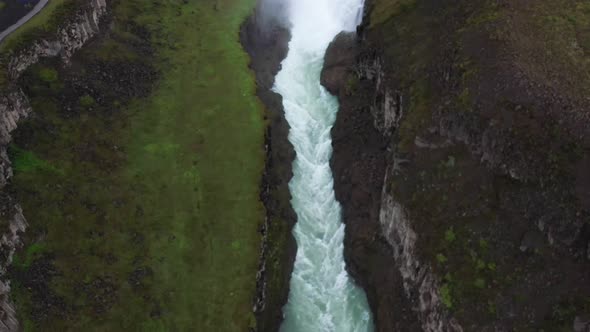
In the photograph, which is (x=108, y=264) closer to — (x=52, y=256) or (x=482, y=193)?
(x=52, y=256)

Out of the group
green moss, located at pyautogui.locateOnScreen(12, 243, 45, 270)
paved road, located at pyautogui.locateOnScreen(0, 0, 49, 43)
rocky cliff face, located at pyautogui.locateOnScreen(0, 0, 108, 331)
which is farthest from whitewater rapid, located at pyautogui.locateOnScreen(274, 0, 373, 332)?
paved road, located at pyautogui.locateOnScreen(0, 0, 49, 43)

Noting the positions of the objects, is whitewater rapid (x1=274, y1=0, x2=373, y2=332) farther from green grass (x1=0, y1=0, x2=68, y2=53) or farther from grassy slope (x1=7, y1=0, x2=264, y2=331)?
green grass (x1=0, y1=0, x2=68, y2=53)

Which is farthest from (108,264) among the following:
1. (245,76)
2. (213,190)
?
(245,76)

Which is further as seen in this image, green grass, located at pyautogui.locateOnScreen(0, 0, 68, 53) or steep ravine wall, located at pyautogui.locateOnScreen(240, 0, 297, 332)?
green grass, located at pyautogui.locateOnScreen(0, 0, 68, 53)

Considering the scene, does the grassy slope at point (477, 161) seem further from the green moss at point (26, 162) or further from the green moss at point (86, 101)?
the green moss at point (86, 101)

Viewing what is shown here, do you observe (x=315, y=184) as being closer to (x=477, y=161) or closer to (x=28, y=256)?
(x=477, y=161)

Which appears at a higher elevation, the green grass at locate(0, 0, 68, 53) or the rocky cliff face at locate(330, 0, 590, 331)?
the green grass at locate(0, 0, 68, 53)

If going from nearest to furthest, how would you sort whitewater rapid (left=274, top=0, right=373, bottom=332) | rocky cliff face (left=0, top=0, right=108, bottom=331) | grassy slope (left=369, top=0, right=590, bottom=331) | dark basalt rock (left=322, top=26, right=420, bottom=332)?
1. grassy slope (left=369, top=0, right=590, bottom=331)
2. rocky cliff face (left=0, top=0, right=108, bottom=331)
3. dark basalt rock (left=322, top=26, right=420, bottom=332)
4. whitewater rapid (left=274, top=0, right=373, bottom=332)
